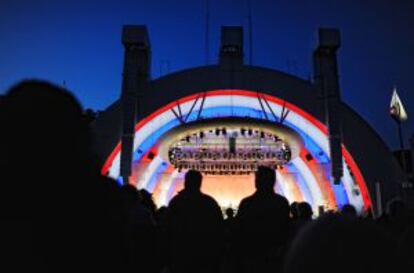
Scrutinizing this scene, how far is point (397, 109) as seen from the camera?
22.0m

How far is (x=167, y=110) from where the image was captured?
63.7 feet

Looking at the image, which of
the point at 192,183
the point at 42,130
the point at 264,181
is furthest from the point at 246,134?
the point at 42,130

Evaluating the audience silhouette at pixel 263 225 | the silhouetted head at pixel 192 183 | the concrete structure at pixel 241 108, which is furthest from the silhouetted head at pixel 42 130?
the concrete structure at pixel 241 108

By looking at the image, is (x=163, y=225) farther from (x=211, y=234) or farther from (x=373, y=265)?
(x=373, y=265)

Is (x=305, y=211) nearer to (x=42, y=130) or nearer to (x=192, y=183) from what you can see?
(x=192, y=183)

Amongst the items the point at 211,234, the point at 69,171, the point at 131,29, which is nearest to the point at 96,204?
the point at 69,171

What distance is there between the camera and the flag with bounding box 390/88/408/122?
21817 millimetres

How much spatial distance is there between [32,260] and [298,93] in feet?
62.5

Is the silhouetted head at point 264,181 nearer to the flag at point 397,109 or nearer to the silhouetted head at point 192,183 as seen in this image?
the silhouetted head at point 192,183

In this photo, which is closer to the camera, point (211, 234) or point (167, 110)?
point (211, 234)

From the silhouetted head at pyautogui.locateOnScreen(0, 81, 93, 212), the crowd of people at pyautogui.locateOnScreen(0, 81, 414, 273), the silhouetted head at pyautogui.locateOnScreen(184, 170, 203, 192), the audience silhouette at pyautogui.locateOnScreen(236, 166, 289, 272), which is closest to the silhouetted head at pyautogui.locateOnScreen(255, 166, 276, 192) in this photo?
the audience silhouette at pyautogui.locateOnScreen(236, 166, 289, 272)

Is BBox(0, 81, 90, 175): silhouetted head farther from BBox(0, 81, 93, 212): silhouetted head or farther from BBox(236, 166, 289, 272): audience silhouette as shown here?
BBox(236, 166, 289, 272): audience silhouette

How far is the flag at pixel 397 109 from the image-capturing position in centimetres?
2182

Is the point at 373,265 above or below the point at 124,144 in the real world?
below
